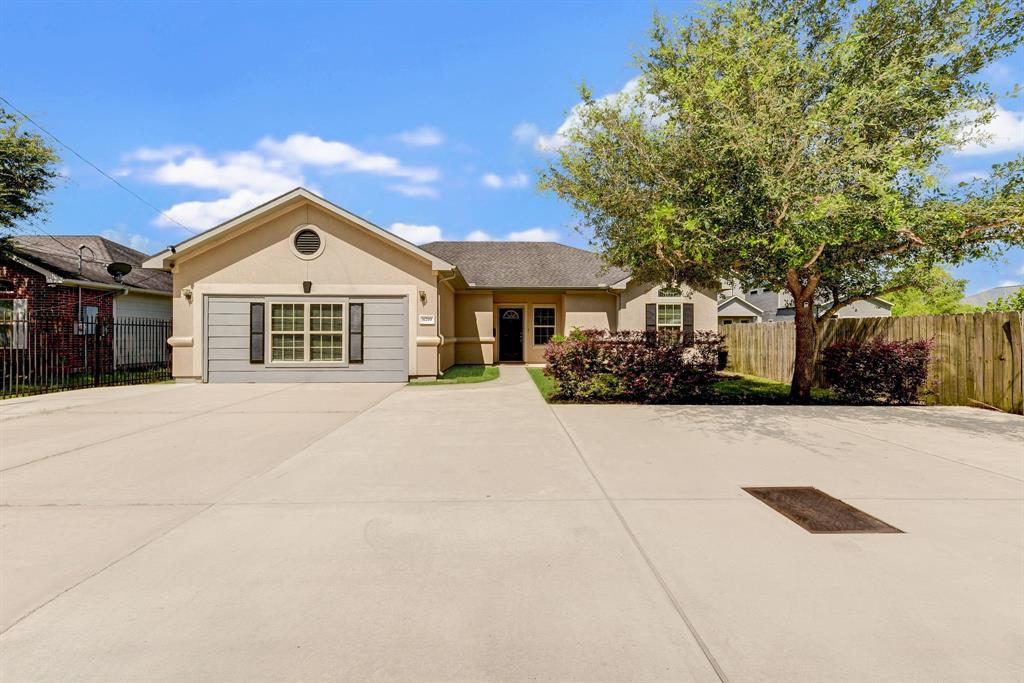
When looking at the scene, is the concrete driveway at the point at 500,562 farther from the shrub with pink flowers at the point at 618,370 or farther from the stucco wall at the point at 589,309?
the stucco wall at the point at 589,309

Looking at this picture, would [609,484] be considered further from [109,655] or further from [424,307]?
[424,307]

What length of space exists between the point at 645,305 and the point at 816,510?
1530 centimetres

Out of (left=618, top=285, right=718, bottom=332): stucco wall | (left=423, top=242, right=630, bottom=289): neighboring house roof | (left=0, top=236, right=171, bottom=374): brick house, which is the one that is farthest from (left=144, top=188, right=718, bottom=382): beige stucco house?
(left=423, top=242, right=630, bottom=289): neighboring house roof

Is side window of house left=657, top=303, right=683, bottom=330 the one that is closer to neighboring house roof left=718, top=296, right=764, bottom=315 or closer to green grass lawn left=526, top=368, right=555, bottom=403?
green grass lawn left=526, top=368, right=555, bottom=403

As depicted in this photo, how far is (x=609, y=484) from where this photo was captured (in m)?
4.96

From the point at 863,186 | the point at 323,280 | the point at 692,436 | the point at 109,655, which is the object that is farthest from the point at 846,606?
the point at 323,280

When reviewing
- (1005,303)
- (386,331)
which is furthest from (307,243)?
(1005,303)

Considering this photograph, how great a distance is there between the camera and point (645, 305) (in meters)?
19.1

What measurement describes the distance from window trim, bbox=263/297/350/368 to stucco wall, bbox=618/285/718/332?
1020 centimetres

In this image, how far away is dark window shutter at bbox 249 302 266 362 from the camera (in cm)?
1438

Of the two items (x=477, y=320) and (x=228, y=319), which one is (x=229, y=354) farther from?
(x=477, y=320)

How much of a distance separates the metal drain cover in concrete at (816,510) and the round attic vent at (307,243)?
13.3 m

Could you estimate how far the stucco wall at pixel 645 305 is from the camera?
1905 cm

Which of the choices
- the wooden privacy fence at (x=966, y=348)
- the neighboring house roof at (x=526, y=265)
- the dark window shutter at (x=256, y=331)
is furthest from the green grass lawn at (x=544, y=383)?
the dark window shutter at (x=256, y=331)
